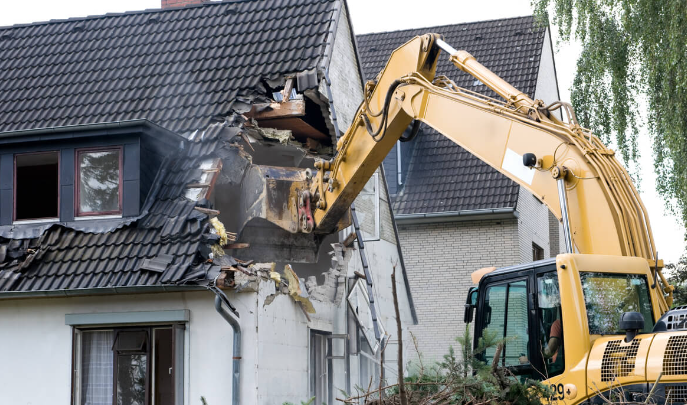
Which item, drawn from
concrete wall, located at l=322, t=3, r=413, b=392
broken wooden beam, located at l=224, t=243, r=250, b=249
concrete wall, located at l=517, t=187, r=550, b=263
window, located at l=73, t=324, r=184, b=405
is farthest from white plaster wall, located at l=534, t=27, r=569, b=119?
window, located at l=73, t=324, r=184, b=405

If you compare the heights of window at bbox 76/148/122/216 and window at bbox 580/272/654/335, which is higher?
window at bbox 76/148/122/216

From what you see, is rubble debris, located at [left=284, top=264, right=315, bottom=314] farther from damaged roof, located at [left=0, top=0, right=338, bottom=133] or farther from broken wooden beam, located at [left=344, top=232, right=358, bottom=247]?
damaged roof, located at [left=0, top=0, right=338, bottom=133]

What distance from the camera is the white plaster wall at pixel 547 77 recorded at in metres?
22.6

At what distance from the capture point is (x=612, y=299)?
7.71 metres

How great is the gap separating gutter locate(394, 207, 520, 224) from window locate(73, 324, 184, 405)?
9433 mm

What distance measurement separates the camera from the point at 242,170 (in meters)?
12.4

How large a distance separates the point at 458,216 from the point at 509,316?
1182cm

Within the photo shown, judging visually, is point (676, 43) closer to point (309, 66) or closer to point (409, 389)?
point (309, 66)

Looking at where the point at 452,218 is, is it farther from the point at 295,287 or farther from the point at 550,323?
the point at 550,323

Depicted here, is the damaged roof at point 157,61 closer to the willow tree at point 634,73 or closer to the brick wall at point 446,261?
the willow tree at point 634,73

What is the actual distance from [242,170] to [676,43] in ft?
25.7

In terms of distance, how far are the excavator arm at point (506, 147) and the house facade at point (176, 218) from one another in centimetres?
168

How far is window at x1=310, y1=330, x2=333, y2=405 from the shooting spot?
13.1 meters

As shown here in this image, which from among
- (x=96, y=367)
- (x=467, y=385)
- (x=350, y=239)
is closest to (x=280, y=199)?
(x=350, y=239)
